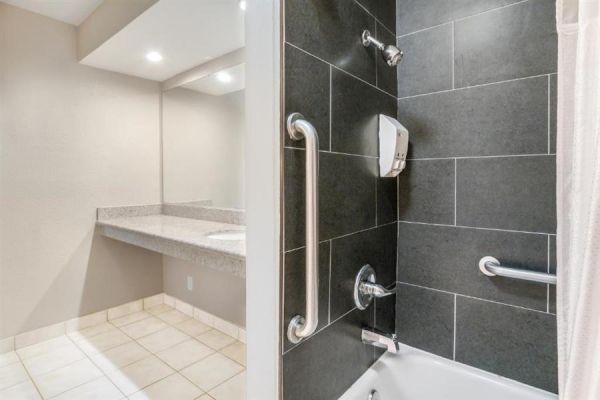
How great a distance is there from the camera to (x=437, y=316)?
1440mm

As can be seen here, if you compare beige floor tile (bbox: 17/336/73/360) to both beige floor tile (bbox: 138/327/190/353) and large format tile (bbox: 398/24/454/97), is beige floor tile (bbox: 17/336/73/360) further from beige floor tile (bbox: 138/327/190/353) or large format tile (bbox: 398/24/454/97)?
large format tile (bbox: 398/24/454/97)

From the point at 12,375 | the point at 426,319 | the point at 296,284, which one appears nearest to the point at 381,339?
the point at 426,319

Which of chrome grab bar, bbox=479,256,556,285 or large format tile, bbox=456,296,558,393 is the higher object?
chrome grab bar, bbox=479,256,556,285

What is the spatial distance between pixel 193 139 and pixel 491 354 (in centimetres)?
266

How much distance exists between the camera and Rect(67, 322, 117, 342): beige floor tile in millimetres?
2434

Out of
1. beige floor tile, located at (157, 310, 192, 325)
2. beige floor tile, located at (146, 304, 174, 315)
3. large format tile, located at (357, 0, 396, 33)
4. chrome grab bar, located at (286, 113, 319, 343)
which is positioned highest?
large format tile, located at (357, 0, 396, 33)

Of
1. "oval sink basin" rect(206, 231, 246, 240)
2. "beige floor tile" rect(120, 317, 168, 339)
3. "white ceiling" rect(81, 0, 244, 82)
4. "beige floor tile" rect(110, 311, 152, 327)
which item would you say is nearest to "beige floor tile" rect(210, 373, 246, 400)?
"oval sink basin" rect(206, 231, 246, 240)

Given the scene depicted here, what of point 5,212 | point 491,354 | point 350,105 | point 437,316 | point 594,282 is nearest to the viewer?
point 594,282

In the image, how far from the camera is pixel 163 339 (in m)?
2.41

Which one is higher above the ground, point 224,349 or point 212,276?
point 212,276

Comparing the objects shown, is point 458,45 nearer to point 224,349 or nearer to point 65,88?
point 224,349

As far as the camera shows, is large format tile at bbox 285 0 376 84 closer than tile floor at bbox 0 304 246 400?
Yes

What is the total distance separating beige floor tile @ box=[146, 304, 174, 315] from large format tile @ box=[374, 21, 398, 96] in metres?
2.76

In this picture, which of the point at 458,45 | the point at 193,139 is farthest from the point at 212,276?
the point at 458,45
